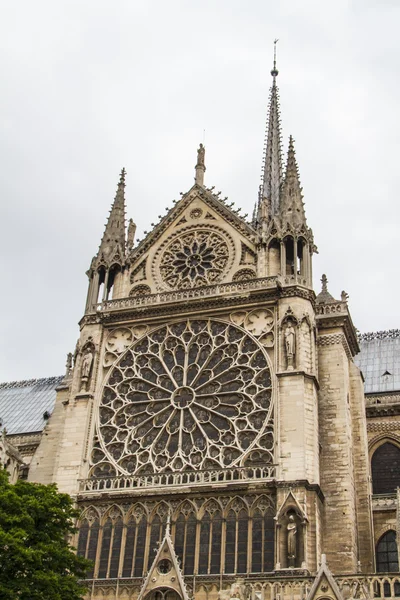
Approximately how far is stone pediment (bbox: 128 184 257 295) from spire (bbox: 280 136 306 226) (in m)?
1.67

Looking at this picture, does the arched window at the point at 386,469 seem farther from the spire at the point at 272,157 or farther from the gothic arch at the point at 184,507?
the spire at the point at 272,157

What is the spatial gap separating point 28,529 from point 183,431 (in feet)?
28.2

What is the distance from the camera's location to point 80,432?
32.6m

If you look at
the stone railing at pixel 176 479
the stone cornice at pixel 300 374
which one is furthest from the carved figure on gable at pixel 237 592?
the stone cornice at pixel 300 374

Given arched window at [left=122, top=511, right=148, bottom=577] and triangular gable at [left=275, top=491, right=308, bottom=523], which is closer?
triangular gable at [left=275, top=491, right=308, bottom=523]

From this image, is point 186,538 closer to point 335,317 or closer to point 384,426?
point 335,317

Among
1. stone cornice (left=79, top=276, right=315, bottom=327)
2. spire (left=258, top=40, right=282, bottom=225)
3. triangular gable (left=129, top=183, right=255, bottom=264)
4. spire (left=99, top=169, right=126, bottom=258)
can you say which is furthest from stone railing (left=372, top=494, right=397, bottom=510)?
spire (left=258, top=40, right=282, bottom=225)

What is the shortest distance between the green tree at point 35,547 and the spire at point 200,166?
1728 centimetres

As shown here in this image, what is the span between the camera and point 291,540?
27531mm

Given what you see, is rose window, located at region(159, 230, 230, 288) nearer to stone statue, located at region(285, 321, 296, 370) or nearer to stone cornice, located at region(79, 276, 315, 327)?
stone cornice, located at region(79, 276, 315, 327)

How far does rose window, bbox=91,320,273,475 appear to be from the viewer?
30766mm

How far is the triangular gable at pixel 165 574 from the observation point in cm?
2662

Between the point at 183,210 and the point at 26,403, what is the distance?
677 inches

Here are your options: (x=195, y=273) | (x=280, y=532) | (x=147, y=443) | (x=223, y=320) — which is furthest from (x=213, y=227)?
(x=280, y=532)
